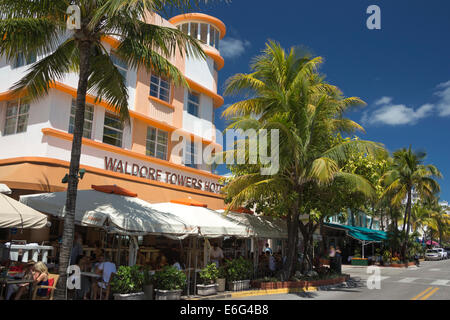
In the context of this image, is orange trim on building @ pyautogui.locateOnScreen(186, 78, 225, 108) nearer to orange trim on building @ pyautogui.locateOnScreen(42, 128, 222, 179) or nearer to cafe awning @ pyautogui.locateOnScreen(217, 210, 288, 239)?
orange trim on building @ pyautogui.locateOnScreen(42, 128, 222, 179)

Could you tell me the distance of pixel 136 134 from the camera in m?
18.7

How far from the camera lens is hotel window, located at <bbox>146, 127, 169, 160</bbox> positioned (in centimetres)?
1959

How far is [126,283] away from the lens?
991cm

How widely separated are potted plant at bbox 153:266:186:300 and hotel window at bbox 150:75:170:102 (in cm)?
1116

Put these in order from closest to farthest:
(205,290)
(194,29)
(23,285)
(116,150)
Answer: (23,285), (205,290), (116,150), (194,29)

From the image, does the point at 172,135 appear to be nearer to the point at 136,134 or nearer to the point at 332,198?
the point at 136,134

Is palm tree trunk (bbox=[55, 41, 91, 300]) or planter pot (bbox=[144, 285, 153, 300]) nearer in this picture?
palm tree trunk (bbox=[55, 41, 91, 300])

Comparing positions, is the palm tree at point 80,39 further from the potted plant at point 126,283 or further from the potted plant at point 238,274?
the potted plant at point 238,274

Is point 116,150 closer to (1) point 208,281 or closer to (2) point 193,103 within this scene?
(2) point 193,103

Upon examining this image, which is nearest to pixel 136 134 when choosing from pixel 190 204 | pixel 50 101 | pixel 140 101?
pixel 140 101

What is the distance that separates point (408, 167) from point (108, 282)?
97.9ft

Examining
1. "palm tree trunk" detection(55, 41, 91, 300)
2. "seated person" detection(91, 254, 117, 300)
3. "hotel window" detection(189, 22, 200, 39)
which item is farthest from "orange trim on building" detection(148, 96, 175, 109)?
"seated person" detection(91, 254, 117, 300)

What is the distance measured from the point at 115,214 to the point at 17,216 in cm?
234

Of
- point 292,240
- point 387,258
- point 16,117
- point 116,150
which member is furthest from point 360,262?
point 16,117
